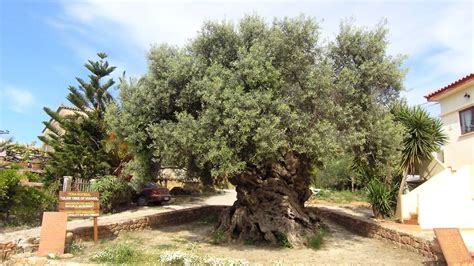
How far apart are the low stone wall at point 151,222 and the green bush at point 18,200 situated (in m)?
3.25

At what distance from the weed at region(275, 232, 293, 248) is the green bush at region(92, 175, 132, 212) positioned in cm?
940

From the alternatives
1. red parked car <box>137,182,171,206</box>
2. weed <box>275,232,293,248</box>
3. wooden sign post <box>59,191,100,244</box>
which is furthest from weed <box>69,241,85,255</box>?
red parked car <box>137,182,171,206</box>

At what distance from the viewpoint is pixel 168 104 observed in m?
11.7

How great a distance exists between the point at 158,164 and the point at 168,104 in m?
2.66

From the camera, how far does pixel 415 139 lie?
14.1 meters

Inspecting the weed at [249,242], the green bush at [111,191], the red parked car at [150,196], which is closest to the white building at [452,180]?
the weed at [249,242]

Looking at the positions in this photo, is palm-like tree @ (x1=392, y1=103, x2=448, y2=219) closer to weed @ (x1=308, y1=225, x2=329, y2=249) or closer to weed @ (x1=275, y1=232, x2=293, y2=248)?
weed @ (x1=308, y1=225, x2=329, y2=249)

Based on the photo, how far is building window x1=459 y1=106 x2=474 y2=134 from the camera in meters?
15.4

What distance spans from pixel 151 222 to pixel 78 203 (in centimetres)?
421

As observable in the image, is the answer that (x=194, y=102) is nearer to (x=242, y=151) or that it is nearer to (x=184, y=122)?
(x=184, y=122)

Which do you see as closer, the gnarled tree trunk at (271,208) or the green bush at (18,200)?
the gnarled tree trunk at (271,208)

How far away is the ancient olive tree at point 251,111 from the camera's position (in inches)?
389

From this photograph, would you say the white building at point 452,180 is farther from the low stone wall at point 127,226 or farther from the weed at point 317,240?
the low stone wall at point 127,226

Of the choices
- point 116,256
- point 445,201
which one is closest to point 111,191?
point 116,256
